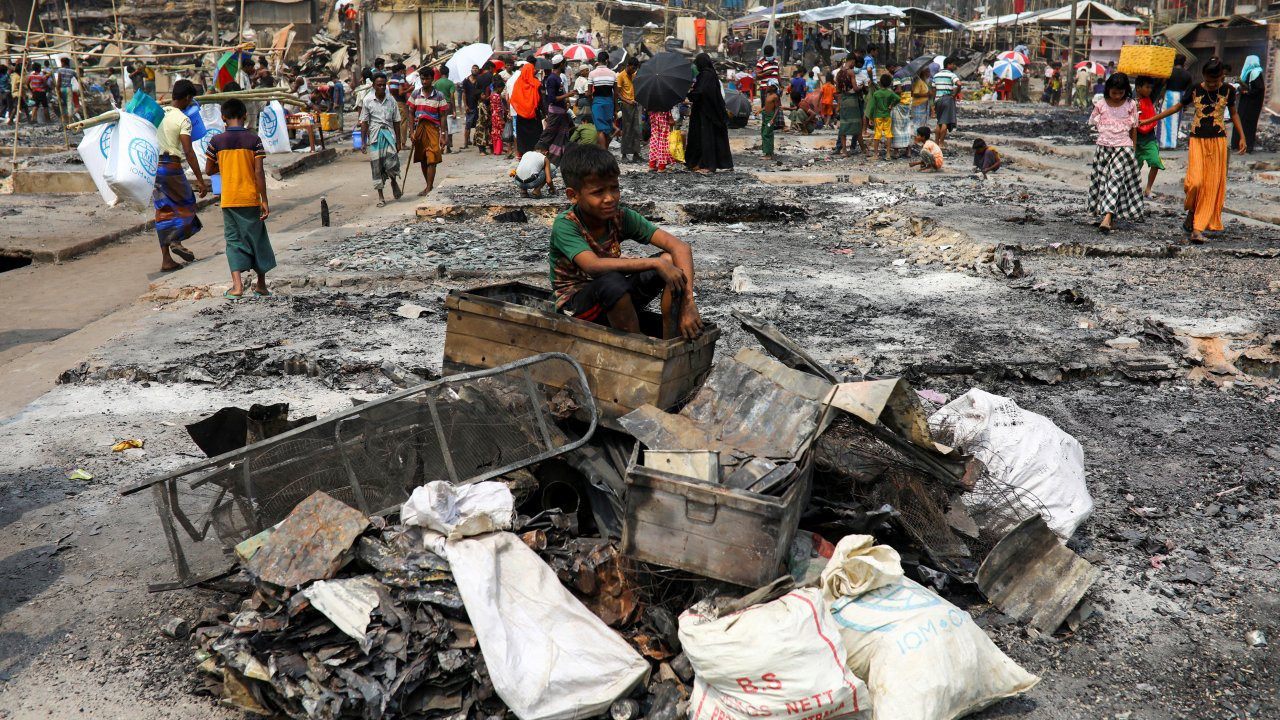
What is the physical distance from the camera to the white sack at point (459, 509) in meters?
2.80

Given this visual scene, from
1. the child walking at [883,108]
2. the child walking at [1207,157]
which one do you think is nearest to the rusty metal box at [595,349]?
the child walking at [1207,157]

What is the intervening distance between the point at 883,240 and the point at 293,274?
542cm

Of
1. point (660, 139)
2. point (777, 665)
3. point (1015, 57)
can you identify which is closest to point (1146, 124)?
point (660, 139)

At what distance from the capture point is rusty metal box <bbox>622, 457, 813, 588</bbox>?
2607 millimetres

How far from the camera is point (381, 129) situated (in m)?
11.7

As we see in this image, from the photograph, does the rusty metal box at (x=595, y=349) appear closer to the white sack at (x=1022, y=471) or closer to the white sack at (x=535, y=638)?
the white sack at (x=535, y=638)

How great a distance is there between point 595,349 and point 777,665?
4.55 feet

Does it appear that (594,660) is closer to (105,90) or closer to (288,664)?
(288,664)

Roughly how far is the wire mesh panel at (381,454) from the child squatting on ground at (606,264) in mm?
352

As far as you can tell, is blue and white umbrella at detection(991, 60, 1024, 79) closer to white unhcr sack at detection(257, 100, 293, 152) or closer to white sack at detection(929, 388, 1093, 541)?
white unhcr sack at detection(257, 100, 293, 152)

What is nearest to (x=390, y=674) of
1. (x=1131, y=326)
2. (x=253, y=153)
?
(x=1131, y=326)

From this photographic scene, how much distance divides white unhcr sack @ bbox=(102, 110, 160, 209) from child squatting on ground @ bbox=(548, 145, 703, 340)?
5.90 metres

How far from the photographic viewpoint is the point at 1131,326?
19.9ft

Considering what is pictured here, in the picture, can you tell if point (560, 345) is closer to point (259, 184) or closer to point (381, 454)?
point (381, 454)
